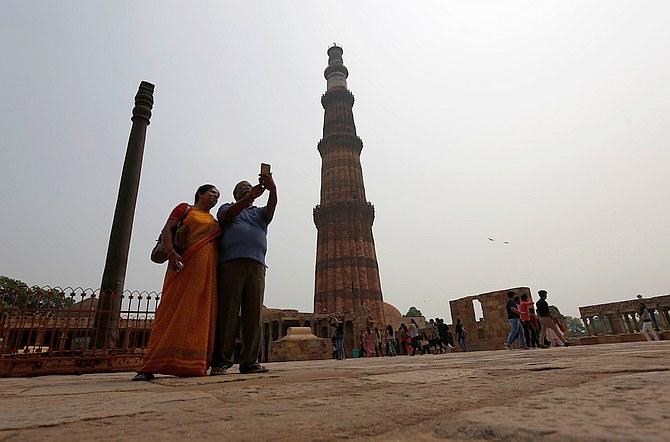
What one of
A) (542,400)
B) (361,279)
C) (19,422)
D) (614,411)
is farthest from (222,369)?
(361,279)

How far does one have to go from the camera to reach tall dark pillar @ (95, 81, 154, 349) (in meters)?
5.07

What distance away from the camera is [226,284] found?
112 inches

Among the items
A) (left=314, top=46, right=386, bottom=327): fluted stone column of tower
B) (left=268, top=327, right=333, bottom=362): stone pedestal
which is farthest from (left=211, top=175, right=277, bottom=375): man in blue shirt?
(left=314, top=46, right=386, bottom=327): fluted stone column of tower

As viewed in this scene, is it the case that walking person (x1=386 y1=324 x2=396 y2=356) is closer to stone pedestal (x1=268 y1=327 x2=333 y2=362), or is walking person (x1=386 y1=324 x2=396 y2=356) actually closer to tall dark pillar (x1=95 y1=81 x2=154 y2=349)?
stone pedestal (x1=268 y1=327 x2=333 y2=362)

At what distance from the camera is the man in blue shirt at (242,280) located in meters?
2.77

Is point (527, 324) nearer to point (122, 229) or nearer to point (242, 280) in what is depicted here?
point (242, 280)

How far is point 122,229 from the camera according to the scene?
6008mm

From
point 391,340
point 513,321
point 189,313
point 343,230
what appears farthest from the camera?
point 343,230

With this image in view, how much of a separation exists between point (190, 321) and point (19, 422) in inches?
65.9

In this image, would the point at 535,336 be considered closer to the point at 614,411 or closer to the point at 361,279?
the point at 614,411

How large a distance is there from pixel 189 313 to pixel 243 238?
2.18ft

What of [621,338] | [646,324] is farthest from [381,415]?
[621,338]

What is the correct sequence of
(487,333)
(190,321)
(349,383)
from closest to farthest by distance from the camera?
(349,383) < (190,321) < (487,333)

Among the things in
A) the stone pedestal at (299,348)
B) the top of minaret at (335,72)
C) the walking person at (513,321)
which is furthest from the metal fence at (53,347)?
the top of minaret at (335,72)
